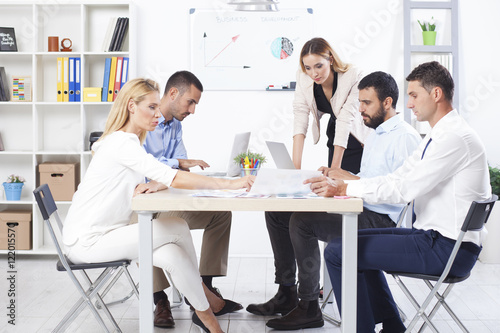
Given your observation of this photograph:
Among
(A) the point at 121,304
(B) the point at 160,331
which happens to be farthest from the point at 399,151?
(A) the point at 121,304

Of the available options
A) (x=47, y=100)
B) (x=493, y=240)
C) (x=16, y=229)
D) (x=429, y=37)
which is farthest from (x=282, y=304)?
(x=47, y=100)

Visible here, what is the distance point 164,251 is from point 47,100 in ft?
9.28

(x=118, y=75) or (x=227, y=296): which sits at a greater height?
(x=118, y=75)

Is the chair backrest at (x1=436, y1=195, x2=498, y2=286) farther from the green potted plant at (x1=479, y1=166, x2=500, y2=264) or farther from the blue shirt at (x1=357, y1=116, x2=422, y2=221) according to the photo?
the green potted plant at (x1=479, y1=166, x2=500, y2=264)

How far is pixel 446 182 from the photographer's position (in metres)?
2.37

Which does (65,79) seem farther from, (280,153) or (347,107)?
(280,153)

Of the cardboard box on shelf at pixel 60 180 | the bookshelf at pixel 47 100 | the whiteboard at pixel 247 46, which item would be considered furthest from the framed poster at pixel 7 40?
the whiteboard at pixel 247 46

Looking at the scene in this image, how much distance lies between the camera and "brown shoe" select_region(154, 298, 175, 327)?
3143mm

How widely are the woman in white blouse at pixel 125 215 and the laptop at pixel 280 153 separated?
359mm

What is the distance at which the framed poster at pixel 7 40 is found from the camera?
4652 millimetres

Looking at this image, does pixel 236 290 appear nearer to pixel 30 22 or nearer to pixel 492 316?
pixel 492 316

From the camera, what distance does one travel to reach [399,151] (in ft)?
9.14

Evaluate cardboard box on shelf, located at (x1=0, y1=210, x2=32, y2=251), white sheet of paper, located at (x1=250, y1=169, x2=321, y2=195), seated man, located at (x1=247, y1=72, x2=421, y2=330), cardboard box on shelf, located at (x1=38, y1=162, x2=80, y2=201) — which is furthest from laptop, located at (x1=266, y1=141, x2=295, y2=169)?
cardboard box on shelf, located at (x1=0, y1=210, x2=32, y2=251)

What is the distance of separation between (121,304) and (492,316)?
80.8 inches
